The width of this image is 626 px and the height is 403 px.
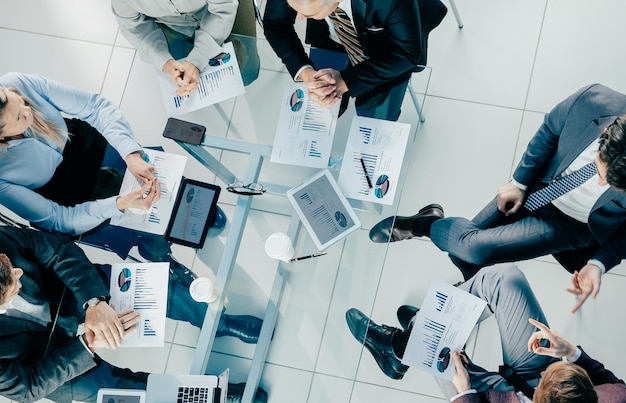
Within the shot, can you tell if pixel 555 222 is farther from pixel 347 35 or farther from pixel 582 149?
pixel 347 35

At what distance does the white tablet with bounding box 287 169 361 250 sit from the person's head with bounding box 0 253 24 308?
1027 mm

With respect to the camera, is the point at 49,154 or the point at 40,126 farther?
the point at 49,154

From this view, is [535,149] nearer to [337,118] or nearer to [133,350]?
[337,118]

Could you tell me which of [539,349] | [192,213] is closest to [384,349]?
[539,349]

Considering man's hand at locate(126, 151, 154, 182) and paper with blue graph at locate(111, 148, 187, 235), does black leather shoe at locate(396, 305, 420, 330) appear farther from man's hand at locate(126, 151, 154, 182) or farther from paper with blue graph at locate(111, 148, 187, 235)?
man's hand at locate(126, 151, 154, 182)

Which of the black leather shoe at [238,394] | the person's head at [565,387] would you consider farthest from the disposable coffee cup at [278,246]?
the person's head at [565,387]

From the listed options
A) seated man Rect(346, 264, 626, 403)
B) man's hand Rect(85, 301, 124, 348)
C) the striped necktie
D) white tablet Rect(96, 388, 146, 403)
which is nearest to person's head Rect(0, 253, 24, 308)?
man's hand Rect(85, 301, 124, 348)

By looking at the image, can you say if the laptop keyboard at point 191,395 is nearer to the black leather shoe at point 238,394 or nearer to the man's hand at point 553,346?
the black leather shoe at point 238,394

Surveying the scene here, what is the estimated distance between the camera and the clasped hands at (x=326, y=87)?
2293 mm

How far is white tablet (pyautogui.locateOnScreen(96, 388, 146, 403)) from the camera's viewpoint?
89.2 inches

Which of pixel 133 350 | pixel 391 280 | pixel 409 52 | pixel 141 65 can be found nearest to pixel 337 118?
pixel 409 52

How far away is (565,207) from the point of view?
94.3 inches

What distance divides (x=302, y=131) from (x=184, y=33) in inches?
30.4

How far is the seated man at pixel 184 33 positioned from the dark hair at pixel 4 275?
0.95 meters
